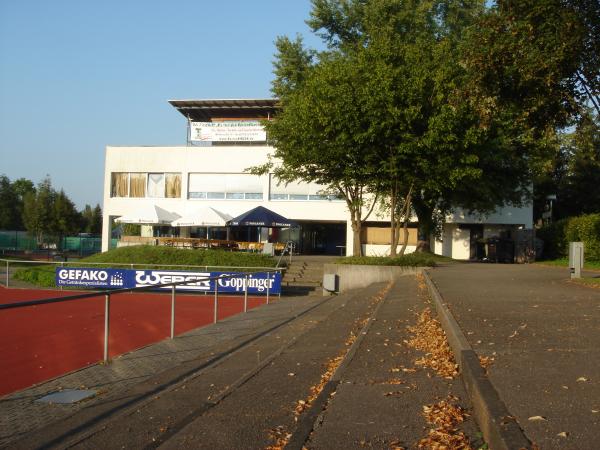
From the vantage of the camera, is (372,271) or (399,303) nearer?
(399,303)

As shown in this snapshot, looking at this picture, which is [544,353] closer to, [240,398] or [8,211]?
[240,398]

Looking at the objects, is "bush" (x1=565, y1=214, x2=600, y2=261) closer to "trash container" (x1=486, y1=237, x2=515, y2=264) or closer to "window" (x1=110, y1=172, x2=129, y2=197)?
"trash container" (x1=486, y1=237, x2=515, y2=264)

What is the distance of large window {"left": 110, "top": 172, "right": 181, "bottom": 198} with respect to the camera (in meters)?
43.5

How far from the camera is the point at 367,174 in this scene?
75.4ft

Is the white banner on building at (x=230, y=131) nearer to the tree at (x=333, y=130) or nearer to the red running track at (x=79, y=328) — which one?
the tree at (x=333, y=130)

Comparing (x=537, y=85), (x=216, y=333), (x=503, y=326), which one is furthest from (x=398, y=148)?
(x=503, y=326)

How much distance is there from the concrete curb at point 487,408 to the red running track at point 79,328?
17.0 ft

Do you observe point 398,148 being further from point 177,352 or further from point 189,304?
point 177,352

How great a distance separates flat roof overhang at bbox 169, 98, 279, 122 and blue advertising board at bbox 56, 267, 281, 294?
26456 millimetres

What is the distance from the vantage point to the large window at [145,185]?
4350cm

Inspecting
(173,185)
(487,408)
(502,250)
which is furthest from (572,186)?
(487,408)

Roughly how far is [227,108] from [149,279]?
29.0m

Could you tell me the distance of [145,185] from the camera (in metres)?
44.0

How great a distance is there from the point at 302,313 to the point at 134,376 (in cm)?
745
